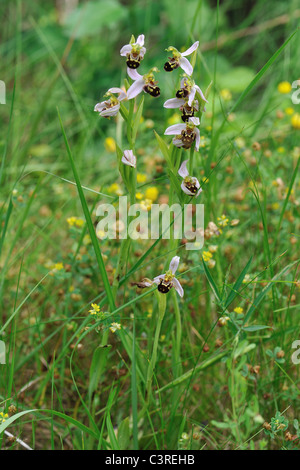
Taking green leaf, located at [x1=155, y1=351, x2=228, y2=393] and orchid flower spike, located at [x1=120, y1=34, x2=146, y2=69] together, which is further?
green leaf, located at [x1=155, y1=351, x2=228, y2=393]

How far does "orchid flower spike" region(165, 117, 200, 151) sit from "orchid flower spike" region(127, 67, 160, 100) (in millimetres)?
78

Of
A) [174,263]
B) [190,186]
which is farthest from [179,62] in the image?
[174,263]

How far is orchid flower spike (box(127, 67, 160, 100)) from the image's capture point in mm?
978

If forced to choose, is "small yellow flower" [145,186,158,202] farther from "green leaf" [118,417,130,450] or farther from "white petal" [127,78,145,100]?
"green leaf" [118,417,130,450]

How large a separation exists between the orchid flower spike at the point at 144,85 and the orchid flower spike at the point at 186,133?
8 cm

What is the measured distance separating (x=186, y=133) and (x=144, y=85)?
0.13m

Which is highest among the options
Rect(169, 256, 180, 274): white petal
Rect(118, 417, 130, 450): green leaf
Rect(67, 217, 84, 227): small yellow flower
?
Rect(67, 217, 84, 227): small yellow flower

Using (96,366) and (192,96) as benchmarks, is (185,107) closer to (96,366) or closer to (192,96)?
(192,96)

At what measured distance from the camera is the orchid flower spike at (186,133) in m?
0.97

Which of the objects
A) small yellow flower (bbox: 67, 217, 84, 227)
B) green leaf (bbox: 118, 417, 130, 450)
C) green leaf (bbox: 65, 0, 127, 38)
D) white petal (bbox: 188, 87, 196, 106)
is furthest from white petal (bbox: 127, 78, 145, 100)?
green leaf (bbox: 65, 0, 127, 38)

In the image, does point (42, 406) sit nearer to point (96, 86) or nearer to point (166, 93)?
point (166, 93)

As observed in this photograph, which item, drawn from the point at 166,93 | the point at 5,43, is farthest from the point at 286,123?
the point at 5,43
